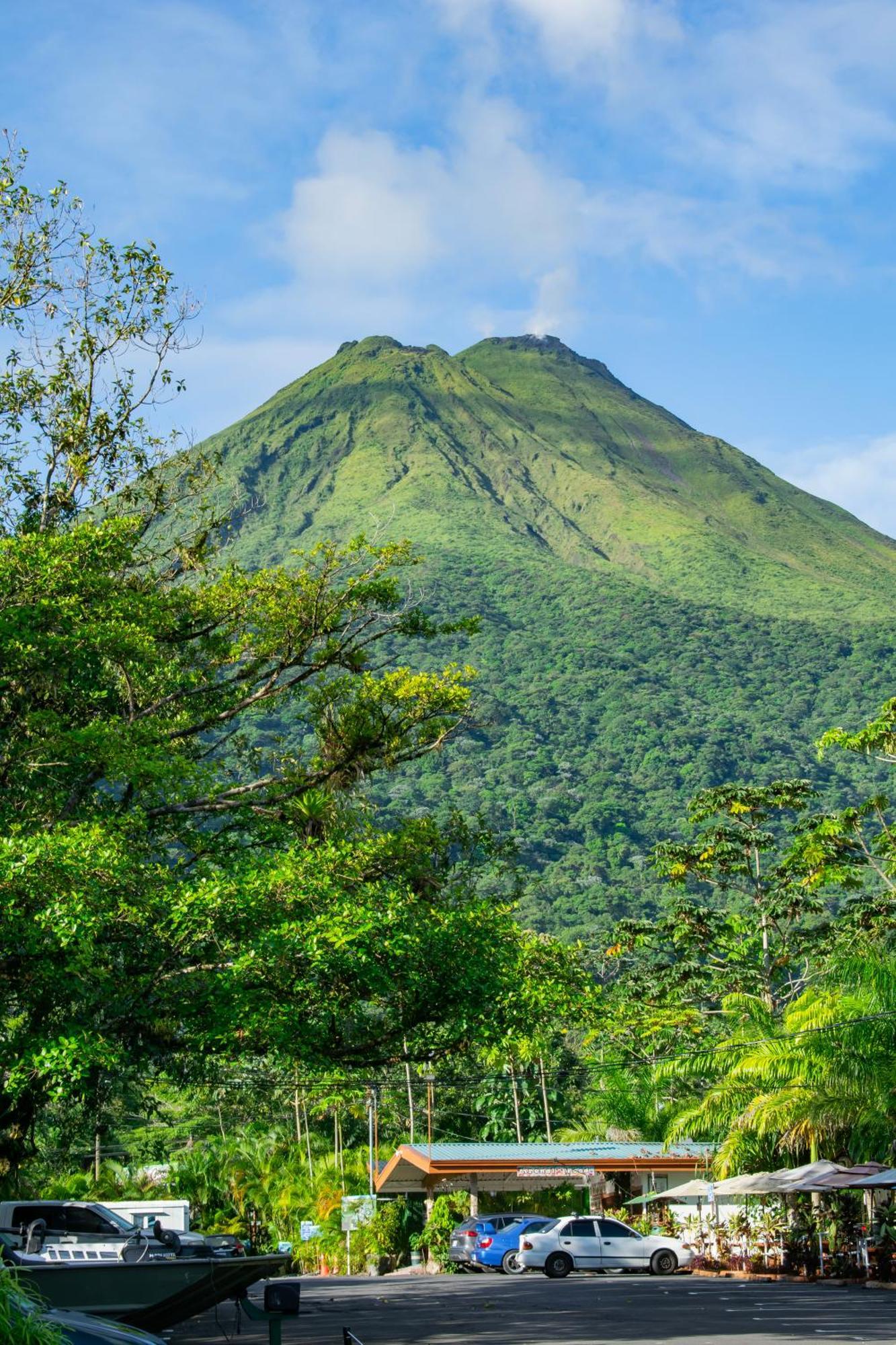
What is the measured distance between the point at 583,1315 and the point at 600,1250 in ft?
40.7

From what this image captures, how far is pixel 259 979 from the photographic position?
14.3m

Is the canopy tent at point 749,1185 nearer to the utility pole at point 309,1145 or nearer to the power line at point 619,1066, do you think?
the power line at point 619,1066

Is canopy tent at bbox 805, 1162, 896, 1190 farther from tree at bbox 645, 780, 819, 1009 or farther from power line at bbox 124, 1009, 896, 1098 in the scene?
tree at bbox 645, 780, 819, 1009

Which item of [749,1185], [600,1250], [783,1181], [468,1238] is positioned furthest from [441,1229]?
[783,1181]

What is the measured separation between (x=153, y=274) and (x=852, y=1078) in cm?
1764

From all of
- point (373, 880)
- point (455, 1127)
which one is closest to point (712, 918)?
point (455, 1127)

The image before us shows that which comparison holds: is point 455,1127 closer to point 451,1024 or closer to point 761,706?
point 451,1024

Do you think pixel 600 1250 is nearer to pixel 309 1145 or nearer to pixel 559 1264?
pixel 559 1264

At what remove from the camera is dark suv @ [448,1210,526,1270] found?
1230 inches

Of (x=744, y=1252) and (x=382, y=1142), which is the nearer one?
(x=744, y=1252)

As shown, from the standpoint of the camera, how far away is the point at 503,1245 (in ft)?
98.9

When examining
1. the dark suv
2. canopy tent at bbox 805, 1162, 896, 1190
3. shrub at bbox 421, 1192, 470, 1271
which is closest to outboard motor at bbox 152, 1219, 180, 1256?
canopy tent at bbox 805, 1162, 896, 1190

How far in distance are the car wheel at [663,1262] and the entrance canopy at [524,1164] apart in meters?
5.86

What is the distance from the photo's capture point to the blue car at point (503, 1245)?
29984 millimetres
